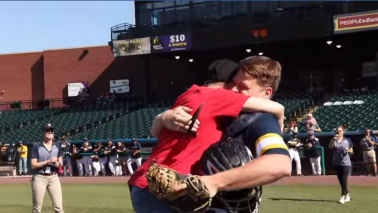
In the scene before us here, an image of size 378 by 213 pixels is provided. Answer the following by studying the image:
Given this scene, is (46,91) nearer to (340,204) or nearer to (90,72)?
(90,72)

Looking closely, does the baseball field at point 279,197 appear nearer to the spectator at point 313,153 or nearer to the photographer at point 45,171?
the spectator at point 313,153

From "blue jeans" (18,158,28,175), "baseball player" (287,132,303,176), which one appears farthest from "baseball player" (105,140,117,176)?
"baseball player" (287,132,303,176)

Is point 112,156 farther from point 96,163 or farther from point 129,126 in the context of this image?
point 129,126

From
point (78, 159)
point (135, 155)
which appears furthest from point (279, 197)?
point (78, 159)

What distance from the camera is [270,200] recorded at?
538 inches

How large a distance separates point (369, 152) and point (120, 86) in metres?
22.4

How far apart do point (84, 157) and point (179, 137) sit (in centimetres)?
2370

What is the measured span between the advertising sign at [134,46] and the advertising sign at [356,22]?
10.9 m

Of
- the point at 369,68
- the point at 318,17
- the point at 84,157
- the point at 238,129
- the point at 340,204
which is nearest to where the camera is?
the point at 238,129

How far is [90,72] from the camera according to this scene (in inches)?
1614

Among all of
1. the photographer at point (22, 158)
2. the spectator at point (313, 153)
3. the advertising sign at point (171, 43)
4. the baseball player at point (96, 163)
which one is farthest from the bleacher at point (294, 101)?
the photographer at point (22, 158)

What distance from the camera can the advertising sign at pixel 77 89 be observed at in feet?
134

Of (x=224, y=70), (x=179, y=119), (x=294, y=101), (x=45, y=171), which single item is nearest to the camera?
(x=179, y=119)

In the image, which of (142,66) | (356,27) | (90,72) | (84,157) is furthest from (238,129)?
(90,72)
